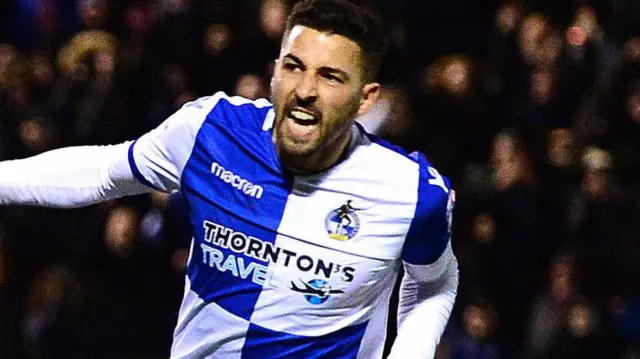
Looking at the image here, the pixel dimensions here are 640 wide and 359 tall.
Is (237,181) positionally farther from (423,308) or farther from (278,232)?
(423,308)

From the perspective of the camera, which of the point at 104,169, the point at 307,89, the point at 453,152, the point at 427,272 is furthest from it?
the point at 453,152

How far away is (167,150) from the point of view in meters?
2.62

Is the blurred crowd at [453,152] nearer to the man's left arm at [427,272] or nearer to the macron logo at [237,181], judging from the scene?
the man's left arm at [427,272]

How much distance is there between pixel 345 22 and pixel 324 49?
0.07m

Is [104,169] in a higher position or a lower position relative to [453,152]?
higher

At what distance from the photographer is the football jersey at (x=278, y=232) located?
2.57 meters

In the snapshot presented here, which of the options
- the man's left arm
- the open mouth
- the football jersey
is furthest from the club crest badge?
the open mouth

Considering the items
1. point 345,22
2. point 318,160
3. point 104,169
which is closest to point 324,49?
point 345,22

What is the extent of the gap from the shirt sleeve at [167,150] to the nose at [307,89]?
0.28 metres

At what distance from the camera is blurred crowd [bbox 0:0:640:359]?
454 centimetres

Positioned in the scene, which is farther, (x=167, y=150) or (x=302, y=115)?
(x=167, y=150)

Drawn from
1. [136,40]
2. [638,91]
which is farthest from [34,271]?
[638,91]

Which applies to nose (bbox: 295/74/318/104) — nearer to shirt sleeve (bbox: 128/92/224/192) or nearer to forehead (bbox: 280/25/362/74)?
forehead (bbox: 280/25/362/74)

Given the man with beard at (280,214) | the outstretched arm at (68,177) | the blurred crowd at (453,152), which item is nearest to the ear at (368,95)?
the man with beard at (280,214)
